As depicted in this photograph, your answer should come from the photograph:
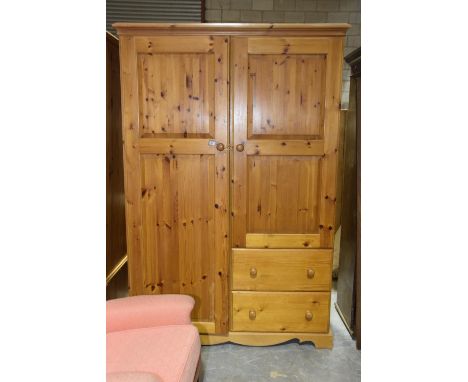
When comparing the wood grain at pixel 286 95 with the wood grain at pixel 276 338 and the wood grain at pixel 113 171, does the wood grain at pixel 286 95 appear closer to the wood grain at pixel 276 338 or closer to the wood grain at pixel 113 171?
the wood grain at pixel 113 171

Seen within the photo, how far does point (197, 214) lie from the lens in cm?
210

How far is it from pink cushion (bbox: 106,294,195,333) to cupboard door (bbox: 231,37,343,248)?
619 millimetres

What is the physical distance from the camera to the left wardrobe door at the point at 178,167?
1.97m

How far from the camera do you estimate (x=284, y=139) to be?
6.65ft

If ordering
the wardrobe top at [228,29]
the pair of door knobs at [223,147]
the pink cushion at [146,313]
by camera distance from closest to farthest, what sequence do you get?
the pink cushion at [146,313], the wardrobe top at [228,29], the pair of door knobs at [223,147]

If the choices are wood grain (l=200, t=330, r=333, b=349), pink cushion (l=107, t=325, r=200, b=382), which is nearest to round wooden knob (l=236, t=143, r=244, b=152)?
pink cushion (l=107, t=325, r=200, b=382)

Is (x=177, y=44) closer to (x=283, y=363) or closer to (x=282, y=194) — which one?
(x=282, y=194)

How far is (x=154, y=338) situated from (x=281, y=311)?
901mm

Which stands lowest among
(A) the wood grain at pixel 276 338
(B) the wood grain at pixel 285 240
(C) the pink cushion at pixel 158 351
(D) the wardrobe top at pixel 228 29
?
(A) the wood grain at pixel 276 338

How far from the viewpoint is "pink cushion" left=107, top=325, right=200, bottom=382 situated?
4.23 feet

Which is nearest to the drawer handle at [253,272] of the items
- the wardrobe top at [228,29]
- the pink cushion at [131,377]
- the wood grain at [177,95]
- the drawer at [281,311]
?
the drawer at [281,311]

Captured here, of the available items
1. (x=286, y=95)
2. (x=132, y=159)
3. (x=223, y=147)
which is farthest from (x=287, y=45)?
(x=132, y=159)
